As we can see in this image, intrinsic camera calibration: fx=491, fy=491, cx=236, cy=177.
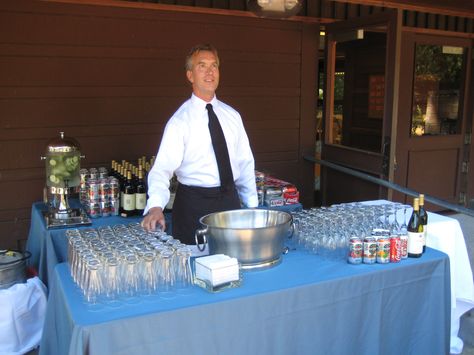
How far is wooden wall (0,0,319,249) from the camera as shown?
4.07 metres

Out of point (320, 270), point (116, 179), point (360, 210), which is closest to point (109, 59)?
point (116, 179)

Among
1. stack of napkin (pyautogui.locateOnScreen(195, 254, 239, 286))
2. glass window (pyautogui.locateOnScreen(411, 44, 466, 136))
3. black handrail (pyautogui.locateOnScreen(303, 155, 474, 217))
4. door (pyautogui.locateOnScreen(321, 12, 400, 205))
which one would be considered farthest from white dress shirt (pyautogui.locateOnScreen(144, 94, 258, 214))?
glass window (pyautogui.locateOnScreen(411, 44, 466, 136))

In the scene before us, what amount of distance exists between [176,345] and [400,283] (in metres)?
1.07

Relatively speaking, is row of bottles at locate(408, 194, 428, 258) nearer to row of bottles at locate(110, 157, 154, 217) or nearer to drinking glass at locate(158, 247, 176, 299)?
drinking glass at locate(158, 247, 176, 299)

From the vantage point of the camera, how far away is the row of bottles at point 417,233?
226 centimetres

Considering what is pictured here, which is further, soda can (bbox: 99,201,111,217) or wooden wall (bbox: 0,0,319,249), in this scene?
wooden wall (bbox: 0,0,319,249)

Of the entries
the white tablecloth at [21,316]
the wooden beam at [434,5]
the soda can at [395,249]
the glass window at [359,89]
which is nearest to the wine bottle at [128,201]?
the white tablecloth at [21,316]

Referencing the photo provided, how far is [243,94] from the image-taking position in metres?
5.05

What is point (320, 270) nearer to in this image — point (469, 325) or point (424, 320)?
point (424, 320)

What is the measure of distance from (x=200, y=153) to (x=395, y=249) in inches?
46.6

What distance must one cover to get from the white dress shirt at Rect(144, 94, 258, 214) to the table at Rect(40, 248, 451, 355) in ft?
2.51

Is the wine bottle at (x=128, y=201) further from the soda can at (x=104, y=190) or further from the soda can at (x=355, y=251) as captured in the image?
the soda can at (x=355, y=251)

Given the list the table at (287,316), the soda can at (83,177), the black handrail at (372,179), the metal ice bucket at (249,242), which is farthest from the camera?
the black handrail at (372,179)

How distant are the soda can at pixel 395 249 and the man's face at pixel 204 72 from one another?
1283 millimetres
